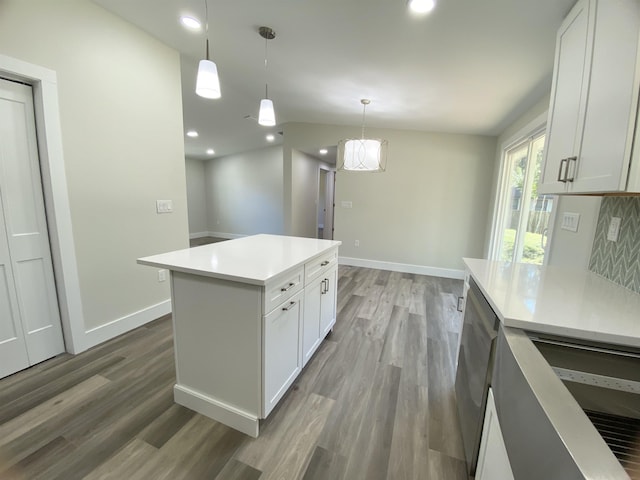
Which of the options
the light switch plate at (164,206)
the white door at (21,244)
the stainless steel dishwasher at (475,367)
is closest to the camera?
the stainless steel dishwasher at (475,367)

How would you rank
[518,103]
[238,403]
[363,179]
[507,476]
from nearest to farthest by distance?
1. [507,476]
2. [238,403]
3. [518,103]
4. [363,179]

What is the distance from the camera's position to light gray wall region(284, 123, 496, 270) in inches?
168

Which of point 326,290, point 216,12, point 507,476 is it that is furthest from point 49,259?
point 507,476

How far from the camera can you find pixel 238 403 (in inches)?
58.9

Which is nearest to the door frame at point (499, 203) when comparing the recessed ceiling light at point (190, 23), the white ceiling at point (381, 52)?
the white ceiling at point (381, 52)

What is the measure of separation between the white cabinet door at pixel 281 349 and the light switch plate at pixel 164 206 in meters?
1.85

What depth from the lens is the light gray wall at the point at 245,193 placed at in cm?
717

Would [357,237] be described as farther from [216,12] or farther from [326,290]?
[216,12]

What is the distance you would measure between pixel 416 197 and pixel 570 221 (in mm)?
2656

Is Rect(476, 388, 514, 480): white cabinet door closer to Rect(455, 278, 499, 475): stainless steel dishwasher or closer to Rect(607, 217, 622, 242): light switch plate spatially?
Rect(455, 278, 499, 475): stainless steel dishwasher

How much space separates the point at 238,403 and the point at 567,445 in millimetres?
1455

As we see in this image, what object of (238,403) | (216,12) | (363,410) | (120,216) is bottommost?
(363,410)

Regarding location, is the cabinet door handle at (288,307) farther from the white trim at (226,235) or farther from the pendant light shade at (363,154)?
the white trim at (226,235)

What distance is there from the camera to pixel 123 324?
2414mm
